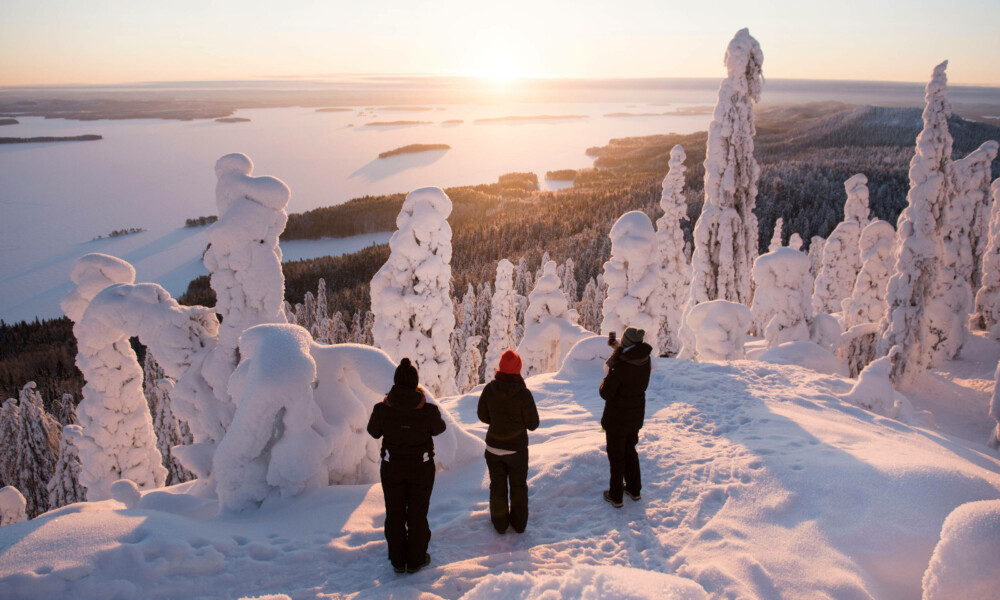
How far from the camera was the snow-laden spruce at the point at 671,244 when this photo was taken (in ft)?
83.3

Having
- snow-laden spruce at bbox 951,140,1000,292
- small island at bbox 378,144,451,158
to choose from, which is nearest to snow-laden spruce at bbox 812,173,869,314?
snow-laden spruce at bbox 951,140,1000,292

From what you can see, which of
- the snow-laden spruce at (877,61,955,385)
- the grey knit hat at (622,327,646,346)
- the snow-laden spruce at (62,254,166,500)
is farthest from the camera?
the snow-laden spruce at (877,61,955,385)

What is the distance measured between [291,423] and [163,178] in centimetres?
10559

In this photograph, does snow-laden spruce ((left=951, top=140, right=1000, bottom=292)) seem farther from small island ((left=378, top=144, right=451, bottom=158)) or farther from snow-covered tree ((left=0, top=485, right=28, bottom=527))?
small island ((left=378, top=144, right=451, bottom=158))

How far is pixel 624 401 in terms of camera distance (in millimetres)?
5699

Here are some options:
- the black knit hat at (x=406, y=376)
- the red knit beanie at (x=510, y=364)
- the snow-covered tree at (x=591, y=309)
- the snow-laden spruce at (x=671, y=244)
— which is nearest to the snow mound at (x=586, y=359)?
the red knit beanie at (x=510, y=364)

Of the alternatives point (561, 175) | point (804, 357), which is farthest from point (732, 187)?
point (561, 175)

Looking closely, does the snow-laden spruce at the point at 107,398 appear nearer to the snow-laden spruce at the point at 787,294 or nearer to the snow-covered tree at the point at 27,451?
the snow-laden spruce at the point at 787,294

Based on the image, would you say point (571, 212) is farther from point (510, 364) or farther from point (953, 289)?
point (510, 364)

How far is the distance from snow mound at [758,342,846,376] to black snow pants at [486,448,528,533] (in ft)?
33.6

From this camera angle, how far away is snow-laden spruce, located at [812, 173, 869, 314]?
30.0 meters

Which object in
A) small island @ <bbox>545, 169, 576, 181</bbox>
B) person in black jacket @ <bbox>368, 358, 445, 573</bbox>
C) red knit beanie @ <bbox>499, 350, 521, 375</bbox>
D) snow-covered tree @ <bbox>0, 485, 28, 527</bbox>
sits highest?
small island @ <bbox>545, 169, 576, 181</bbox>

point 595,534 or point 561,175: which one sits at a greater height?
point 561,175

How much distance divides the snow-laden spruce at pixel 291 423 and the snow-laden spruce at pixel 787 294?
48.0ft
